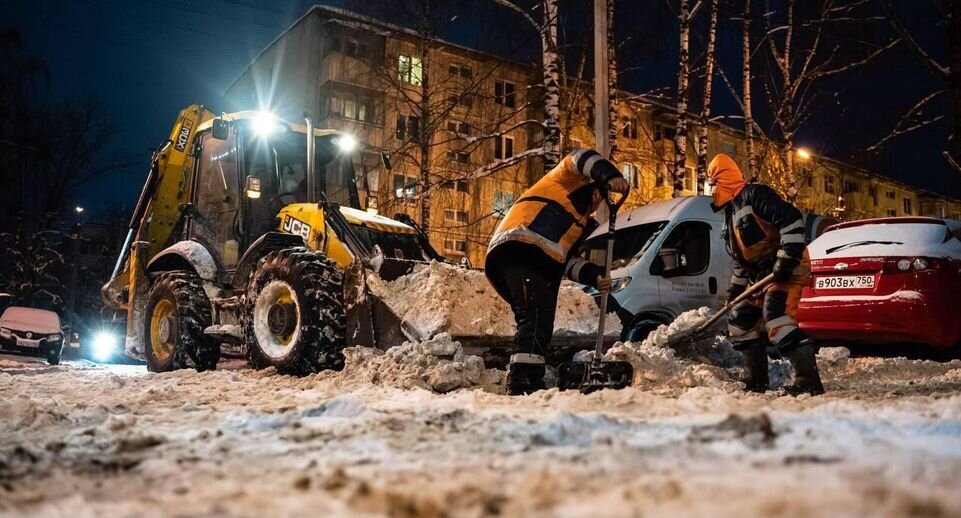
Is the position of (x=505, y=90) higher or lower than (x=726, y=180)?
higher

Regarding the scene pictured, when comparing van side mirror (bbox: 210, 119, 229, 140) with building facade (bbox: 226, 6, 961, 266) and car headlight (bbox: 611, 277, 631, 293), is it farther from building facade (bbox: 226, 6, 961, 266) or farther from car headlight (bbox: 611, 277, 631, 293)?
building facade (bbox: 226, 6, 961, 266)

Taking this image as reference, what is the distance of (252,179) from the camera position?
7.68 metres

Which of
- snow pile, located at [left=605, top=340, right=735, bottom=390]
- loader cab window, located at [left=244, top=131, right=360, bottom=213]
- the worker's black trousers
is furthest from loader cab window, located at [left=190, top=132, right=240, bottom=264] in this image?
snow pile, located at [left=605, top=340, right=735, bottom=390]

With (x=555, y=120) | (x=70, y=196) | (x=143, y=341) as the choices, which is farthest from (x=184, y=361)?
(x=70, y=196)

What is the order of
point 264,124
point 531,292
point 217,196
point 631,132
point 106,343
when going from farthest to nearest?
point 631,132 < point 106,343 < point 217,196 < point 264,124 < point 531,292

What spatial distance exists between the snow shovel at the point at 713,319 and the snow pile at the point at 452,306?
2.39 ft

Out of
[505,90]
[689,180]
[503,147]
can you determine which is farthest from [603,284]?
[689,180]

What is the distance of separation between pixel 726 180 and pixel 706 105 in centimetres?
1372

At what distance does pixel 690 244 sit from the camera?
883 centimetres

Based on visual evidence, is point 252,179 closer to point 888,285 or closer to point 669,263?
point 669,263

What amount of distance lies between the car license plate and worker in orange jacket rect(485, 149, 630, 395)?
9.54 feet

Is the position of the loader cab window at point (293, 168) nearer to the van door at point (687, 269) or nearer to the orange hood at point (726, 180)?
the van door at point (687, 269)

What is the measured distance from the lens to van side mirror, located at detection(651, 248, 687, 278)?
319 inches

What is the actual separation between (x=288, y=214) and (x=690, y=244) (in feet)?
16.5
